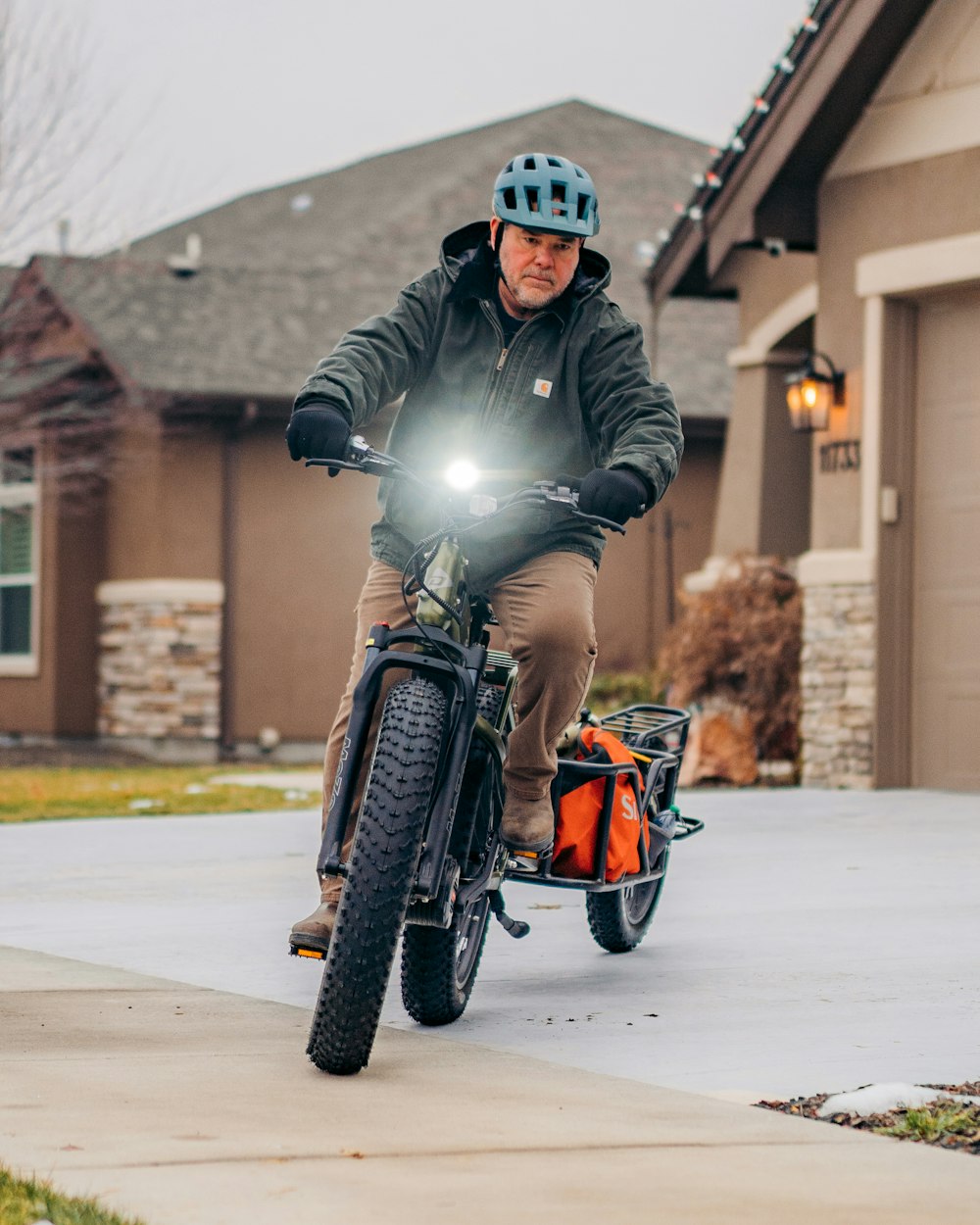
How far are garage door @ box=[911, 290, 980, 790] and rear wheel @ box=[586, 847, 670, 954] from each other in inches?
229

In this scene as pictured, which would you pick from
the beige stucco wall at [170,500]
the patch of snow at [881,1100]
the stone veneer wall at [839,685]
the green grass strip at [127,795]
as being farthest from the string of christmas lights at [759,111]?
the patch of snow at [881,1100]

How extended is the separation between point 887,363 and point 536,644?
760 centimetres

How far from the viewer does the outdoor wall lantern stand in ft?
39.7

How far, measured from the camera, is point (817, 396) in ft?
39.8

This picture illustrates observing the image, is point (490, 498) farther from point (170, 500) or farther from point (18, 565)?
point (18, 565)

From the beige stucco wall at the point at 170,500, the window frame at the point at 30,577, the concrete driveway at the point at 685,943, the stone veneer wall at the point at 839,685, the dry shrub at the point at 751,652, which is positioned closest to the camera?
the concrete driveway at the point at 685,943

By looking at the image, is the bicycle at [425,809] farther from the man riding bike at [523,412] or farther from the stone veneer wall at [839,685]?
the stone veneer wall at [839,685]

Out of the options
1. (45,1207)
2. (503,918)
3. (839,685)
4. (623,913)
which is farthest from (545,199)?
(839,685)

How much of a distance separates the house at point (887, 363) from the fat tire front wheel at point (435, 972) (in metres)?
7.20

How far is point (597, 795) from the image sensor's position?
206 inches

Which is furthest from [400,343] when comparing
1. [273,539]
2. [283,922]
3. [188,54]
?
[188,54]

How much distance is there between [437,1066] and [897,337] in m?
8.45

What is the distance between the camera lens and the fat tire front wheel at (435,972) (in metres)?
4.66

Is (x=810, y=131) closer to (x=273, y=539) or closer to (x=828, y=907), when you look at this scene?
(x=828, y=907)
